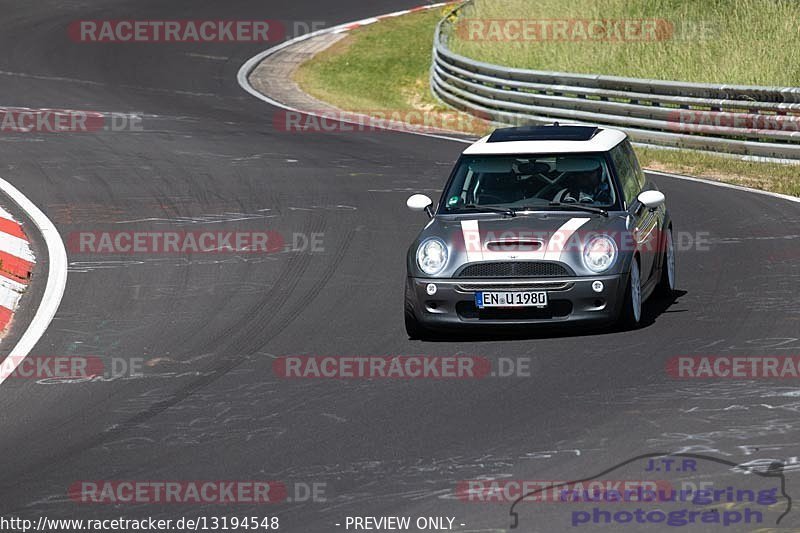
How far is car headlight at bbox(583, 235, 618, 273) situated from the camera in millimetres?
10570

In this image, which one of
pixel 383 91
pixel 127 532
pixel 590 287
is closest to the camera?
pixel 127 532

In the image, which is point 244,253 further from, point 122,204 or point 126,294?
point 122,204

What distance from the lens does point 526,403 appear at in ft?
29.2

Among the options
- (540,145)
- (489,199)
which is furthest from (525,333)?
(540,145)

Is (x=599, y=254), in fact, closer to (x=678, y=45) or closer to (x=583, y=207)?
(x=583, y=207)

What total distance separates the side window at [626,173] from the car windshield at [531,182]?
0.16 meters

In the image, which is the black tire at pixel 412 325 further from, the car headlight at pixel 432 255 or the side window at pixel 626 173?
the side window at pixel 626 173

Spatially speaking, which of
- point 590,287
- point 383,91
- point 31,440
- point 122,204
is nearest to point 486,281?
point 590,287

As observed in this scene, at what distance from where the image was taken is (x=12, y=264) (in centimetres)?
1356

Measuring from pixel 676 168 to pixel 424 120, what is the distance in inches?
306

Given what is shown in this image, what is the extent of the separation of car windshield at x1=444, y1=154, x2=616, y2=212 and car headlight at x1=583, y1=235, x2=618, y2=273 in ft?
2.51

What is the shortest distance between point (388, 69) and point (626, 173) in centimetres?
2061
